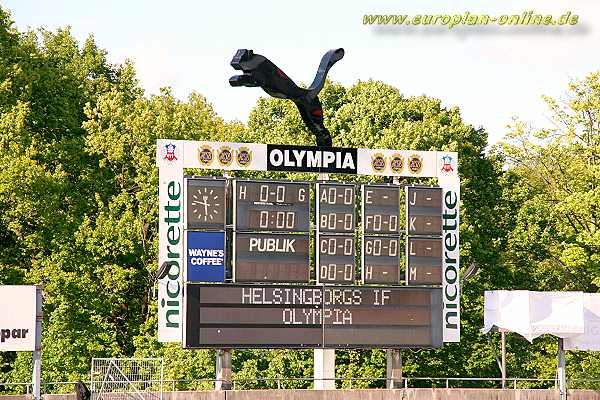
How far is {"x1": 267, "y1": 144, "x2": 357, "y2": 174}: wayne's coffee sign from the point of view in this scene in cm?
3538

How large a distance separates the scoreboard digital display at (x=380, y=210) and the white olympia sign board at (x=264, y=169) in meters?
1.15

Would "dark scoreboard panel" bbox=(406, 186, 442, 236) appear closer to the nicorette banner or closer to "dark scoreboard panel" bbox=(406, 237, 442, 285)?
"dark scoreboard panel" bbox=(406, 237, 442, 285)

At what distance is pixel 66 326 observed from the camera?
5097 cm

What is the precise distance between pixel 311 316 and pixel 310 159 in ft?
14.5

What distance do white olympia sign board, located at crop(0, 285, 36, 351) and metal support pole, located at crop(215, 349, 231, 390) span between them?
5.49 metres

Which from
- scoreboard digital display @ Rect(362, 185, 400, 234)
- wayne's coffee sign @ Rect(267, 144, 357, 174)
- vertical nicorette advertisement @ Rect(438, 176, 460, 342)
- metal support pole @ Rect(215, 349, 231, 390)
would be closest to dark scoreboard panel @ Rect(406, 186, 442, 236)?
scoreboard digital display @ Rect(362, 185, 400, 234)

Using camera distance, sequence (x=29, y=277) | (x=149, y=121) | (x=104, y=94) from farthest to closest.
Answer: (x=104, y=94) → (x=149, y=121) → (x=29, y=277)

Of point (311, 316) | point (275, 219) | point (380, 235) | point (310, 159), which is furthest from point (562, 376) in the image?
point (275, 219)

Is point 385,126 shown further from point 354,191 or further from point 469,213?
point 354,191

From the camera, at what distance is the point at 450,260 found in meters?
36.7

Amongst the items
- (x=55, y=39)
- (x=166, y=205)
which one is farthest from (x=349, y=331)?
(x=55, y=39)

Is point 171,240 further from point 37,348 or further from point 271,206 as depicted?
point 37,348

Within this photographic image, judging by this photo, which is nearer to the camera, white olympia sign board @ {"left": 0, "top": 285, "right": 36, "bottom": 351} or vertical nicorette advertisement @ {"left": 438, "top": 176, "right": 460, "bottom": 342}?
white olympia sign board @ {"left": 0, "top": 285, "right": 36, "bottom": 351}

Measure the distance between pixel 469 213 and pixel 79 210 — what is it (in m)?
16.3
